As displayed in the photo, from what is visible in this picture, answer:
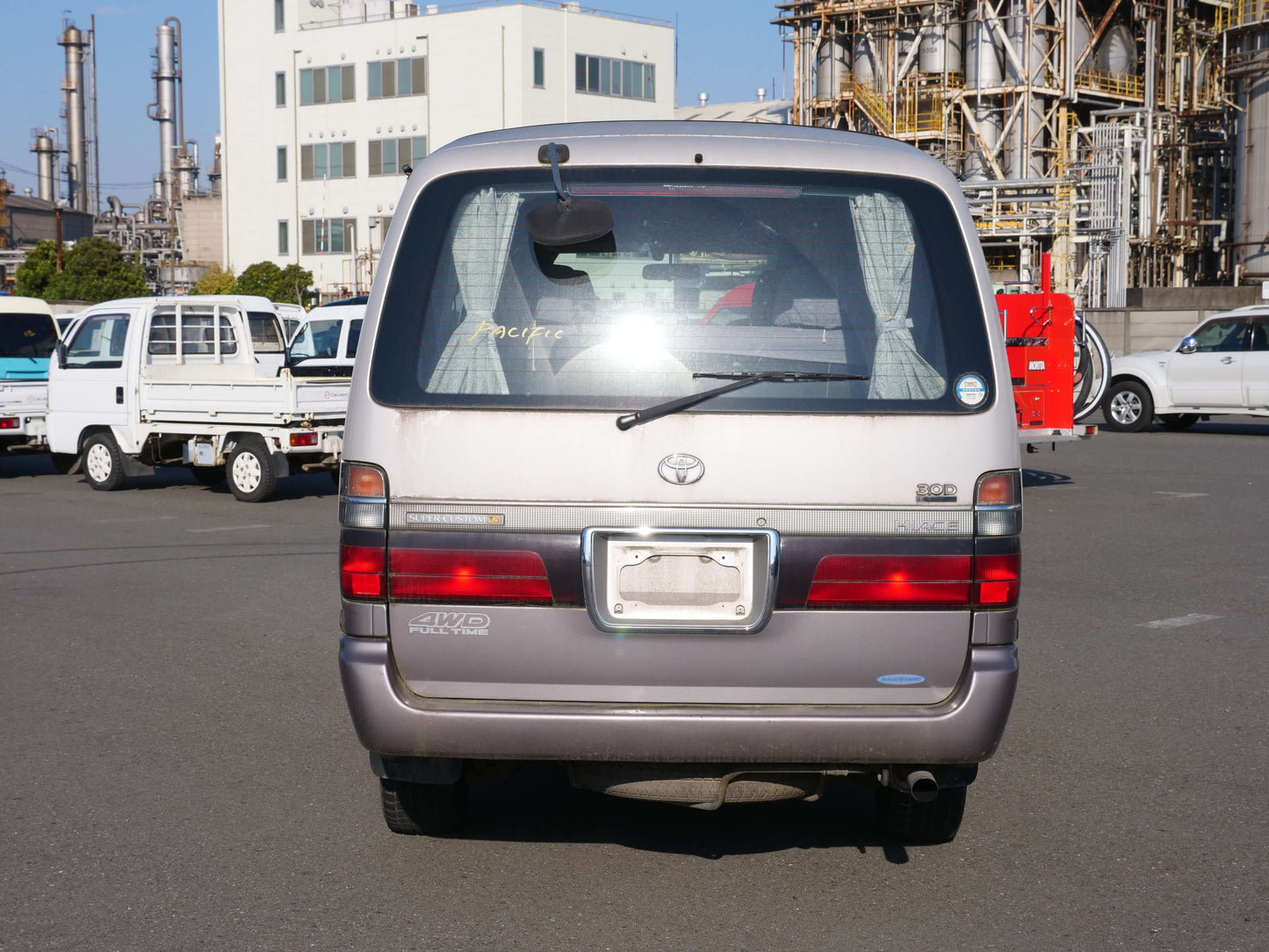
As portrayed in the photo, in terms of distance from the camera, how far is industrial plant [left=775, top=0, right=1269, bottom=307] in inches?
1989

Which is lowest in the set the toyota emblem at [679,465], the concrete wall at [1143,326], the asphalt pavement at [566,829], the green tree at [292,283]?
the asphalt pavement at [566,829]

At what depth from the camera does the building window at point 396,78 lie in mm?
73731

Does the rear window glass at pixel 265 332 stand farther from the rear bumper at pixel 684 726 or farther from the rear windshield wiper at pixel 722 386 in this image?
the rear windshield wiper at pixel 722 386

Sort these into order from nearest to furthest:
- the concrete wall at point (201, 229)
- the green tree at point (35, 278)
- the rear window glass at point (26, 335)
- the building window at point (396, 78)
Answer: the rear window glass at point (26, 335) → the building window at point (396, 78) → the green tree at point (35, 278) → the concrete wall at point (201, 229)

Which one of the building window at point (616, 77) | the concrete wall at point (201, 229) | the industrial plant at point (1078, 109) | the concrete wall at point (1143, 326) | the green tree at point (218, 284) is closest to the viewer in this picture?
the concrete wall at point (1143, 326)

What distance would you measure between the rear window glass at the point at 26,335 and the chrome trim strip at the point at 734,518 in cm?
1730

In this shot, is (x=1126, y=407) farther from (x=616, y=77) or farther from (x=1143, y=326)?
(x=616, y=77)

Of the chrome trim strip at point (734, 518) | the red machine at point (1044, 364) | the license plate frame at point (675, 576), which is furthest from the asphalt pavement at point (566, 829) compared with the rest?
the red machine at point (1044, 364)

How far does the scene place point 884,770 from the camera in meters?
3.97

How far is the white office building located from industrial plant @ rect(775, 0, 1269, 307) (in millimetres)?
15587

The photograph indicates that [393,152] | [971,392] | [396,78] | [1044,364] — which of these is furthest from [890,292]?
[396,78]

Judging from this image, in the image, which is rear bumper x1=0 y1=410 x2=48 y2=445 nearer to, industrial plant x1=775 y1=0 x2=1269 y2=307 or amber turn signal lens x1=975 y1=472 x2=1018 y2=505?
amber turn signal lens x1=975 y1=472 x2=1018 y2=505

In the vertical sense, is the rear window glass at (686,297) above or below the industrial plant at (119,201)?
below

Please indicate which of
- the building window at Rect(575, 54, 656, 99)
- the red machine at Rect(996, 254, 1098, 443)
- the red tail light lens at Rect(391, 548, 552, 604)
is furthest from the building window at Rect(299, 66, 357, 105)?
the red tail light lens at Rect(391, 548, 552, 604)
